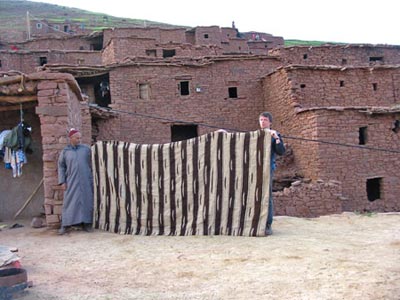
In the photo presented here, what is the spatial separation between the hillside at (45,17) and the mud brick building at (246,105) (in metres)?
29.8

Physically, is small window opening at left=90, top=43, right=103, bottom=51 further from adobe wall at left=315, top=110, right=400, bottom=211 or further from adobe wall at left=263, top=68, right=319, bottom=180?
adobe wall at left=315, top=110, right=400, bottom=211

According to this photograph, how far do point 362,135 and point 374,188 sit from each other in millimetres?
1756

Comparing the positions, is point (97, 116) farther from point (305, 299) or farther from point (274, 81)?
point (305, 299)

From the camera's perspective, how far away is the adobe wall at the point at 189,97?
1670 centimetres

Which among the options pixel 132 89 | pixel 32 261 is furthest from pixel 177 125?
pixel 32 261

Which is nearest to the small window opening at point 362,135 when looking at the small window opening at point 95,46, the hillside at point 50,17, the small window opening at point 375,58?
the small window opening at point 375,58

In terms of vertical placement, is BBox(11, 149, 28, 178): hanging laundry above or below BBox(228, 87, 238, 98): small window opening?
below

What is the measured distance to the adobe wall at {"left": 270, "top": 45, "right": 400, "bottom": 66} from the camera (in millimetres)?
19750

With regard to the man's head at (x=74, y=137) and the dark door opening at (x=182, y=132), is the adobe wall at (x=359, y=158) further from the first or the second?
the man's head at (x=74, y=137)

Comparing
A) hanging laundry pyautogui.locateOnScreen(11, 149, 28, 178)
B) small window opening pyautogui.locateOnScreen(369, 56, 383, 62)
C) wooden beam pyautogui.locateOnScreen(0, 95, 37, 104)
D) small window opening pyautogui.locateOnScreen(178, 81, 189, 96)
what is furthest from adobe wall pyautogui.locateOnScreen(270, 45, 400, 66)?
hanging laundry pyautogui.locateOnScreen(11, 149, 28, 178)

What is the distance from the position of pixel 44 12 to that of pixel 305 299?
2613 inches

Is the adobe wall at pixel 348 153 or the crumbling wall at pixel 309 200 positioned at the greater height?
the adobe wall at pixel 348 153

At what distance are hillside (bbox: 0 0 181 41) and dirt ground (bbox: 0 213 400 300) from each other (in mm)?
42427

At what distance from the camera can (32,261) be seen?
4.88 meters
